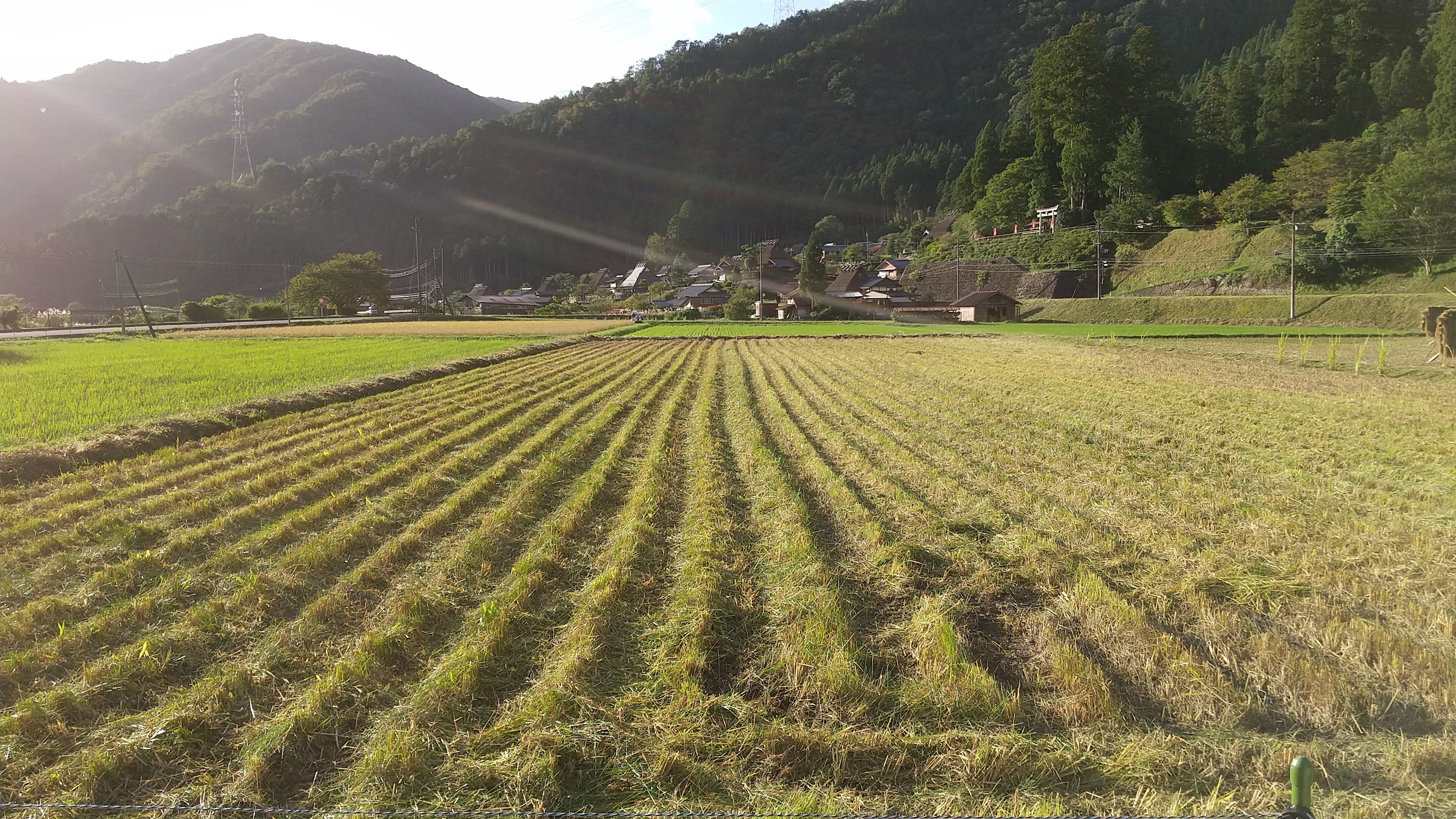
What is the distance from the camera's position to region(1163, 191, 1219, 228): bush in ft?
144

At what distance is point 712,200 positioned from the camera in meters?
123

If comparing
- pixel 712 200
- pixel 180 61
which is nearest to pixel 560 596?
pixel 712 200

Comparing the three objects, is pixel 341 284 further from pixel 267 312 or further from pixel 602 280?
pixel 602 280

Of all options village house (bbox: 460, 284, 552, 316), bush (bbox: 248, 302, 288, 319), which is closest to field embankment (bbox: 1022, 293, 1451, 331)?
village house (bbox: 460, 284, 552, 316)

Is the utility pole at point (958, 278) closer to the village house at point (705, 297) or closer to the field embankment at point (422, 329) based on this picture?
the village house at point (705, 297)

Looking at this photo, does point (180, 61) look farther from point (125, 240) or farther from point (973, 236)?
point (973, 236)

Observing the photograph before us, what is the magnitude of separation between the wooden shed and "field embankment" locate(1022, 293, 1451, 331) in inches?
64.5

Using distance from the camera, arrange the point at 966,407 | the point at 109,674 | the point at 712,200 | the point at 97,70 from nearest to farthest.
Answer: the point at 109,674 < the point at 966,407 < the point at 712,200 < the point at 97,70

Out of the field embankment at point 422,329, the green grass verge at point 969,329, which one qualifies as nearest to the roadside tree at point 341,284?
the field embankment at point 422,329

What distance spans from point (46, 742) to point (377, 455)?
19.6 ft

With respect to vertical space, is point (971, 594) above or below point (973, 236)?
below

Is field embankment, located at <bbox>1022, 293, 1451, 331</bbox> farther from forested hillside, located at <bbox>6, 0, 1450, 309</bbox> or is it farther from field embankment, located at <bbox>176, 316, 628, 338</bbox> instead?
field embankment, located at <bbox>176, 316, 628, 338</bbox>

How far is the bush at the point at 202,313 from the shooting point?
190 feet

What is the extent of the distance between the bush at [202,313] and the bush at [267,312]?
2175mm
